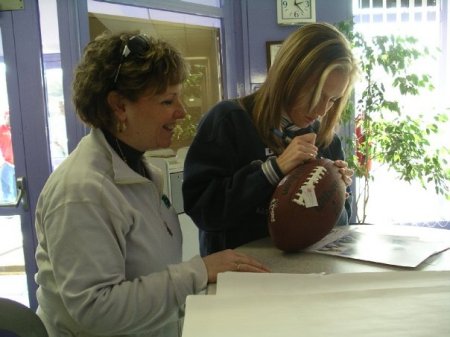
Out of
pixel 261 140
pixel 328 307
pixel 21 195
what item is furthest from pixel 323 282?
pixel 21 195

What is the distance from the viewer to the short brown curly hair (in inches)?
40.0

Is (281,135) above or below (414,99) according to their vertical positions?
below

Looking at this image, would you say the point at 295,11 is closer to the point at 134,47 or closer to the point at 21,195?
the point at 21,195

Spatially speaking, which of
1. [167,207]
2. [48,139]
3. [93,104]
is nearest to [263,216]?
[167,207]

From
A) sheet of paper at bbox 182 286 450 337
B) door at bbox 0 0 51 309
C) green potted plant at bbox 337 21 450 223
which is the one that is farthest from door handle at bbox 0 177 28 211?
sheet of paper at bbox 182 286 450 337

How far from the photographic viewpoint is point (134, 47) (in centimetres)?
103

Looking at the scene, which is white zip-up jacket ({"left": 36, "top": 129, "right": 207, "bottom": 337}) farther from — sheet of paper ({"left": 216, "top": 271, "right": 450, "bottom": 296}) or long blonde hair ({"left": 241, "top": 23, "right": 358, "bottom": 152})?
long blonde hair ({"left": 241, "top": 23, "right": 358, "bottom": 152})

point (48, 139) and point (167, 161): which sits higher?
point (48, 139)

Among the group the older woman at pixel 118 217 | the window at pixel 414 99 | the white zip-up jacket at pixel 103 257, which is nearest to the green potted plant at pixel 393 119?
the window at pixel 414 99

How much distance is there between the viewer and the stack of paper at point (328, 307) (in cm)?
52

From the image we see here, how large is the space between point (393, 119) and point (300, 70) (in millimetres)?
1935

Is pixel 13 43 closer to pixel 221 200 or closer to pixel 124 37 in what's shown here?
pixel 124 37

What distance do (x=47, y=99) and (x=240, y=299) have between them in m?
2.06

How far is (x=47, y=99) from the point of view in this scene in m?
2.37
